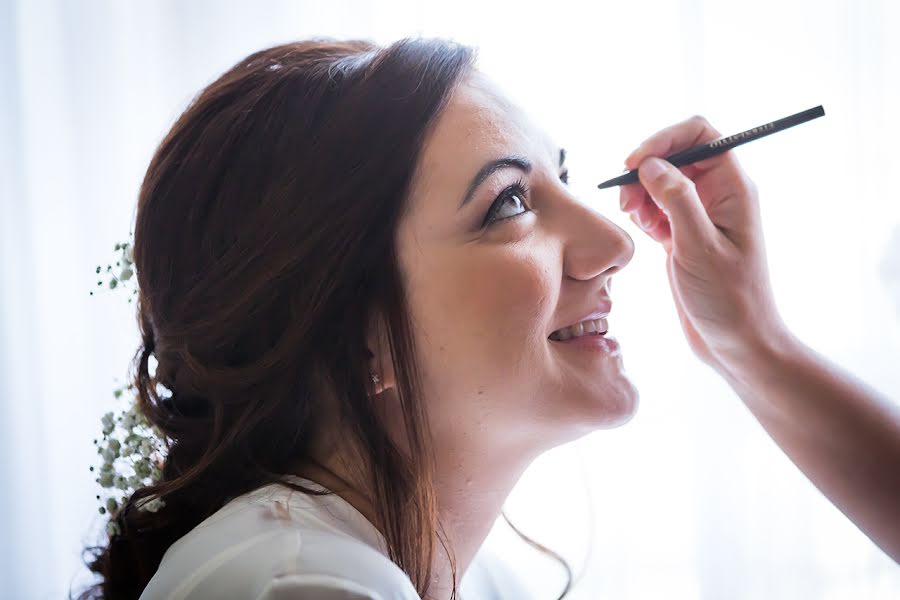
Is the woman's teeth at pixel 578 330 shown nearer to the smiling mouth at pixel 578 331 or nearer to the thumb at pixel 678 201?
the smiling mouth at pixel 578 331

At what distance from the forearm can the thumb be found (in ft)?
0.59

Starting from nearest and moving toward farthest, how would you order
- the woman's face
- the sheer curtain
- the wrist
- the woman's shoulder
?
the woman's shoulder → the woman's face → the wrist → the sheer curtain

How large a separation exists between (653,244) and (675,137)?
19.4 inches

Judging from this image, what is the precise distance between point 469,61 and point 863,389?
2.18ft

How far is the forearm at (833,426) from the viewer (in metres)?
0.94

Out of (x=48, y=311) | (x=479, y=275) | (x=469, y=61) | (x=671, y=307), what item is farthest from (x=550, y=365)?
(x=48, y=311)

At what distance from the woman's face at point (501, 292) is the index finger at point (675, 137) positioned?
15cm

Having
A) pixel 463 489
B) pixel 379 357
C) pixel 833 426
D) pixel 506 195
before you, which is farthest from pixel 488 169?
pixel 833 426

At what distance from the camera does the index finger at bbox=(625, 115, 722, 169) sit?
105 centimetres

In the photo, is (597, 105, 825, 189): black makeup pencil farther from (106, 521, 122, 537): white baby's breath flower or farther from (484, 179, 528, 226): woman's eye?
(106, 521, 122, 537): white baby's breath flower

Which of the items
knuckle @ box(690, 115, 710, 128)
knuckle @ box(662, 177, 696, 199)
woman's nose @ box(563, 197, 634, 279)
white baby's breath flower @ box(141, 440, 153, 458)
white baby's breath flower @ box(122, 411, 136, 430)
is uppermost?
knuckle @ box(690, 115, 710, 128)

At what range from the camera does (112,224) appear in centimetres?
176

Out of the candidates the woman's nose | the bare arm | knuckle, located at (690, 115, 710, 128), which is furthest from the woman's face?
knuckle, located at (690, 115, 710, 128)

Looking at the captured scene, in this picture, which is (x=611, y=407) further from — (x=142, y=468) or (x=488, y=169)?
(x=142, y=468)
